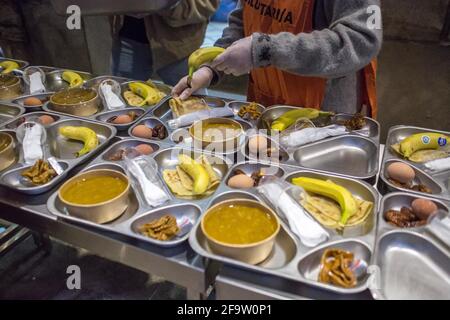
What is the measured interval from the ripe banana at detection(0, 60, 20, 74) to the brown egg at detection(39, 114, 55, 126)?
3.03 feet

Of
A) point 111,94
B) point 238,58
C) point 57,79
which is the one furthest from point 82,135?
point 57,79

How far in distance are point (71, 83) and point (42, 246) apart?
48.1 inches

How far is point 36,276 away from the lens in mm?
2541

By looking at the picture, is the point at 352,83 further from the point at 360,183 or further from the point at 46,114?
the point at 46,114

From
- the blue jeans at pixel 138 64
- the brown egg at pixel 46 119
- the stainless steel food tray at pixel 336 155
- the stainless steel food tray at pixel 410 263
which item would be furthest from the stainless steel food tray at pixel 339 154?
the blue jeans at pixel 138 64

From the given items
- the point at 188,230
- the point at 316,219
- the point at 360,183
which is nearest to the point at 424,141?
the point at 360,183

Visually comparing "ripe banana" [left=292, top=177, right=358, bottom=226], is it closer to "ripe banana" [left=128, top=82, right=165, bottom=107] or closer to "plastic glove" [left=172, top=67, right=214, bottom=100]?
"plastic glove" [left=172, top=67, right=214, bottom=100]

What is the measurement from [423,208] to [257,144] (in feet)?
2.41

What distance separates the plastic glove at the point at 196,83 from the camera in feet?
7.12

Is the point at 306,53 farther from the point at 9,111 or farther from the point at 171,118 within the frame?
the point at 9,111

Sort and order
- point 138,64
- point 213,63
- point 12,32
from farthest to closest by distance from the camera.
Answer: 1. point 12,32
2. point 138,64
3. point 213,63

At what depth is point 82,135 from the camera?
1919 millimetres

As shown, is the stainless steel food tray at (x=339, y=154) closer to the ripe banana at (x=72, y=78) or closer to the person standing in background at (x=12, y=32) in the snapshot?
the ripe banana at (x=72, y=78)
